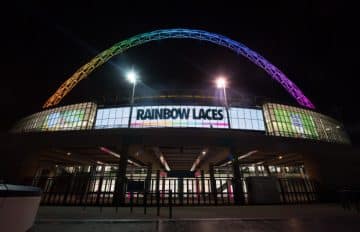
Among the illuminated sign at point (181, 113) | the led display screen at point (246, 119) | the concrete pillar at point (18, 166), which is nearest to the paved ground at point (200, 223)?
the concrete pillar at point (18, 166)

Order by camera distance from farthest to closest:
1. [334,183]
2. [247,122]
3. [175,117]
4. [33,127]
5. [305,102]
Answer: [305,102] < [33,127] < [247,122] < [175,117] < [334,183]

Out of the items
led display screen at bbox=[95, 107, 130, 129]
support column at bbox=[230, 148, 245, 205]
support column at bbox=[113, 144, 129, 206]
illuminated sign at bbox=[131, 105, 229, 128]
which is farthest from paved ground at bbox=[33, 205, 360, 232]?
led display screen at bbox=[95, 107, 130, 129]

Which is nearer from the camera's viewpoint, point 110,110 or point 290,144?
point 290,144

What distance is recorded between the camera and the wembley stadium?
1505 centimetres

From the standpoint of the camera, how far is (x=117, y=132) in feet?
57.0

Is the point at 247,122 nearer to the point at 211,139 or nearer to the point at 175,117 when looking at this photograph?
the point at 175,117

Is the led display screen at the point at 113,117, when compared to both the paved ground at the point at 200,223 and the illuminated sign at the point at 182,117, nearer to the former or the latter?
the illuminated sign at the point at 182,117

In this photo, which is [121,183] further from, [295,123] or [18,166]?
[295,123]

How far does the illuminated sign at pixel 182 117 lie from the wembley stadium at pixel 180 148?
0.15 m

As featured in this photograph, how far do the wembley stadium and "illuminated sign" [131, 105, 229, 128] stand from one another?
0.50 ft

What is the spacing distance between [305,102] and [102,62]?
54.3m

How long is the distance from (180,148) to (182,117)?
18.9 feet

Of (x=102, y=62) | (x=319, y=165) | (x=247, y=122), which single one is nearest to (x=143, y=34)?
(x=102, y=62)

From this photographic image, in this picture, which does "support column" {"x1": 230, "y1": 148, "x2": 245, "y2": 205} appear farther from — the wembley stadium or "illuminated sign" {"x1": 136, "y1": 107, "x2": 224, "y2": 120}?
"illuminated sign" {"x1": 136, "y1": 107, "x2": 224, "y2": 120}
